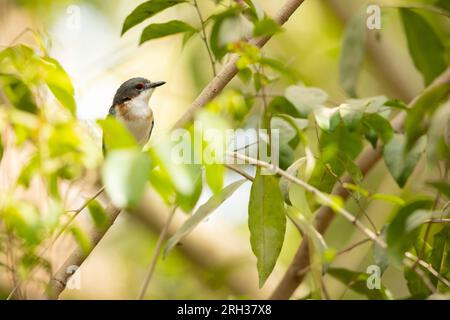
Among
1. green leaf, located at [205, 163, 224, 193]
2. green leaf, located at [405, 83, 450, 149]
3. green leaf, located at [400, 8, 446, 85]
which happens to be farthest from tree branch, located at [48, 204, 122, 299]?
green leaf, located at [400, 8, 446, 85]

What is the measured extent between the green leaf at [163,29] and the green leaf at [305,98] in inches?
14.3

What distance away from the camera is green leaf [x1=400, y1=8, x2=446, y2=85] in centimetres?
262

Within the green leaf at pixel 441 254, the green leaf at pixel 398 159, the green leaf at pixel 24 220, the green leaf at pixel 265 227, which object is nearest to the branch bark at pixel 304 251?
the green leaf at pixel 398 159

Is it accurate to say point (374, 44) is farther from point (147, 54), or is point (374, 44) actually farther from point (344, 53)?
point (344, 53)

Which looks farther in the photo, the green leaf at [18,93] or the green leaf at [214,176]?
the green leaf at [18,93]

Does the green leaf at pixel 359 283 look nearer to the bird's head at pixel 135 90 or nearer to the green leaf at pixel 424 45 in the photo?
the green leaf at pixel 424 45

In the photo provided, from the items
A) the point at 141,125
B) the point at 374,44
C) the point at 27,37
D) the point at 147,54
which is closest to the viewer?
the point at 141,125

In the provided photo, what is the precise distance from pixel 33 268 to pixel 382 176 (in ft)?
11.2

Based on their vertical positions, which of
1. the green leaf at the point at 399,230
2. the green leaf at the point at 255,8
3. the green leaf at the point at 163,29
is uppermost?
the green leaf at the point at 163,29

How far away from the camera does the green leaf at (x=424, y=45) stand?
2.62 metres

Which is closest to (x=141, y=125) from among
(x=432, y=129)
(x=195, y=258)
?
(x=195, y=258)

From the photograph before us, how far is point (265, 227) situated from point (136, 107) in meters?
1.76
